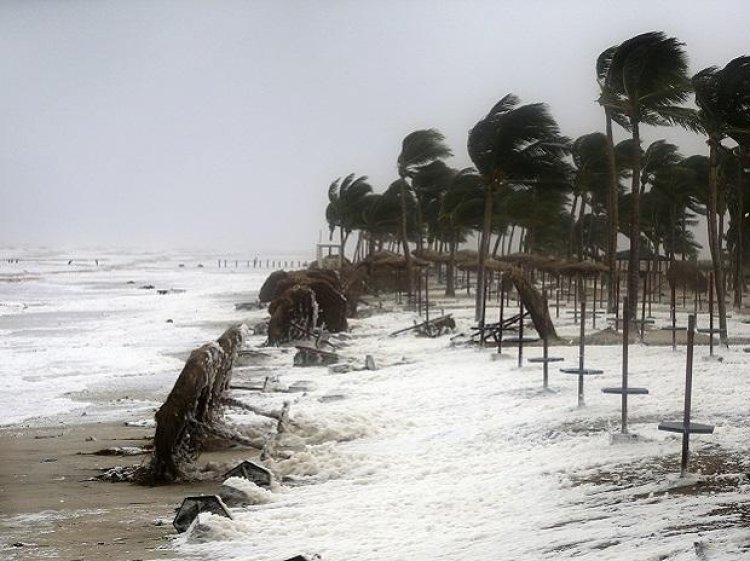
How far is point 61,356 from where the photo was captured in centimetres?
2014

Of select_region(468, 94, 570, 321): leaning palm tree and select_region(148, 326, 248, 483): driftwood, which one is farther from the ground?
select_region(468, 94, 570, 321): leaning palm tree

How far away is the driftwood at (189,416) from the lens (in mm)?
8594

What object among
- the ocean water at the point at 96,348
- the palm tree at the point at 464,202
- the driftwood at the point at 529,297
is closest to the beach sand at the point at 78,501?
the ocean water at the point at 96,348

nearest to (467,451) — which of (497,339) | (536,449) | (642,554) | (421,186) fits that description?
(536,449)

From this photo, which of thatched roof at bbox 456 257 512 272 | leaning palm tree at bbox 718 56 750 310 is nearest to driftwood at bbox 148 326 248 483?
leaning palm tree at bbox 718 56 750 310

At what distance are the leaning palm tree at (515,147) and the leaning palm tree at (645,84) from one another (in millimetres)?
3092

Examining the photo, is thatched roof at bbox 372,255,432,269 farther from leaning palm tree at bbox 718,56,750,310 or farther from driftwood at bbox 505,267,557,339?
driftwood at bbox 505,267,557,339

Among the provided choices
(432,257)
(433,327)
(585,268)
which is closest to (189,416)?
(433,327)

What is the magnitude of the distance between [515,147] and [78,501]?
18684 millimetres

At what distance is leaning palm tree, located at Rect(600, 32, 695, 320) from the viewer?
66.7 ft

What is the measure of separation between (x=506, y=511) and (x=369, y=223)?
44945 millimetres

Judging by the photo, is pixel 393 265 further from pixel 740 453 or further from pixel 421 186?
pixel 740 453

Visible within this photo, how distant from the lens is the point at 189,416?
8875mm

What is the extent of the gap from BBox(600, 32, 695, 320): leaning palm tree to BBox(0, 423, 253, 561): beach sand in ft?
41.8
